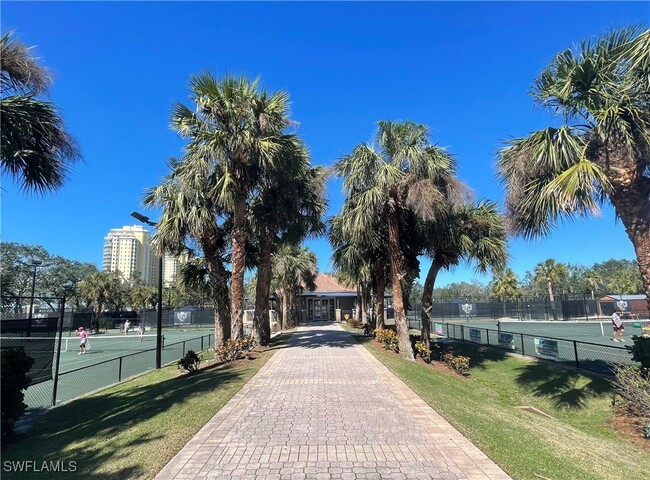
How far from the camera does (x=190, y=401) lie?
25.1 ft

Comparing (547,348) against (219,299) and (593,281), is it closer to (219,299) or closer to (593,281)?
(219,299)

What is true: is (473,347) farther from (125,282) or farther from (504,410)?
(125,282)

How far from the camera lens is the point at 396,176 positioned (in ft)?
44.1

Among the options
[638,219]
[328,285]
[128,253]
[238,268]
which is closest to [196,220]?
[238,268]

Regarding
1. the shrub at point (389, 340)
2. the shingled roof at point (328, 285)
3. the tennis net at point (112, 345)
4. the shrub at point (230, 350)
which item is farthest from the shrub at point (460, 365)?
the shingled roof at point (328, 285)

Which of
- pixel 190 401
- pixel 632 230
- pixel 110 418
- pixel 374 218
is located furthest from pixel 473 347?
pixel 110 418

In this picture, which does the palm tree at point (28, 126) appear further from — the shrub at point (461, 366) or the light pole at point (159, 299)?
the shrub at point (461, 366)

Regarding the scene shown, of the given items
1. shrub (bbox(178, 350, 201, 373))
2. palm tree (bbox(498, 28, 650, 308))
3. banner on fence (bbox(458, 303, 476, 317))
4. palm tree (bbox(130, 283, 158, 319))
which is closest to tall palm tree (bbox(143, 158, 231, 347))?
shrub (bbox(178, 350, 201, 373))

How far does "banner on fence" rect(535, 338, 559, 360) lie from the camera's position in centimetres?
1341

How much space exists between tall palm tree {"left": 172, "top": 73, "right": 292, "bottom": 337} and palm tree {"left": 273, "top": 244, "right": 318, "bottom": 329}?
627 inches

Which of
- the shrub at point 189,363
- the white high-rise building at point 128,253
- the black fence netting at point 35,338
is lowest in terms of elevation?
the shrub at point 189,363

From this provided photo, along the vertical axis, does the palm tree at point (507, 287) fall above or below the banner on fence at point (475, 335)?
above

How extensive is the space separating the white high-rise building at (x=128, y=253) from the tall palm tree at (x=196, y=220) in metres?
93.2

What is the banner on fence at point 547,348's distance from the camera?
13406 mm
